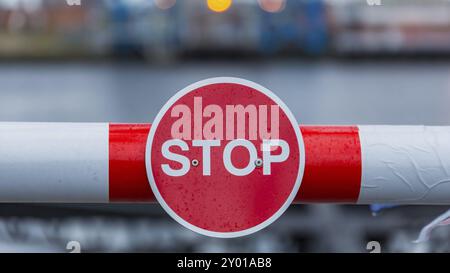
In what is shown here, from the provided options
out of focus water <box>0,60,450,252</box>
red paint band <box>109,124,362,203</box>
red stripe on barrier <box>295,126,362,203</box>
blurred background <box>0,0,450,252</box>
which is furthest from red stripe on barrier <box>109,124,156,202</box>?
blurred background <box>0,0,450,252</box>

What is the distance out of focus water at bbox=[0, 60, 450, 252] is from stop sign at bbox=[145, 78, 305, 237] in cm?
31

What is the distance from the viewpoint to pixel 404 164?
2.98ft

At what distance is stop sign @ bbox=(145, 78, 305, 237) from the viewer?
873 millimetres

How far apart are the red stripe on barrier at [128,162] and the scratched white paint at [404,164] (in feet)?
0.78

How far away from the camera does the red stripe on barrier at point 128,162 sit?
0.89 meters

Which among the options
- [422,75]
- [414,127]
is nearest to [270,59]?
[422,75]

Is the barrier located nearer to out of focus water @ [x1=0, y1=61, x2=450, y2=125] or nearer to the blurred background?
out of focus water @ [x1=0, y1=61, x2=450, y2=125]

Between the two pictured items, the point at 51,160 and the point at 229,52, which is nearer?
the point at 51,160

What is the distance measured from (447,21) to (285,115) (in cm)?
Answer: 665

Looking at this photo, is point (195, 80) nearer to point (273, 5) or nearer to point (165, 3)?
point (165, 3)

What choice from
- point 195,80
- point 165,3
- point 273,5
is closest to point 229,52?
point 273,5

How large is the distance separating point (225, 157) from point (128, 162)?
103 mm

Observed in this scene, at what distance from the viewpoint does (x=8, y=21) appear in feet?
22.2

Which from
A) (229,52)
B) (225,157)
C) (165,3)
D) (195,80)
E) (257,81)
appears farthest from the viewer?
(229,52)
